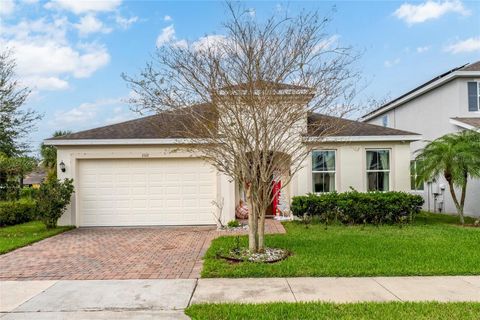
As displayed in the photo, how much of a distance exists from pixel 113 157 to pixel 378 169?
9.68 metres

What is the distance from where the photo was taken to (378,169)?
1380 cm

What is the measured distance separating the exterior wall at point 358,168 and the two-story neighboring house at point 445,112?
72 centimetres

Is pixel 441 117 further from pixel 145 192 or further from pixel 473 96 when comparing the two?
pixel 145 192

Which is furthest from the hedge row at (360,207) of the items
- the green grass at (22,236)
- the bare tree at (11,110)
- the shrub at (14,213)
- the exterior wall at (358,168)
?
the bare tree at (11,110)

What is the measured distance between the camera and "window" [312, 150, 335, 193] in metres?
13.8

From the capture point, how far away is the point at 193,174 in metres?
13.1

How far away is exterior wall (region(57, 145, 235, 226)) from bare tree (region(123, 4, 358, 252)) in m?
4.86

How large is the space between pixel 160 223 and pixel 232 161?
19.9 feet

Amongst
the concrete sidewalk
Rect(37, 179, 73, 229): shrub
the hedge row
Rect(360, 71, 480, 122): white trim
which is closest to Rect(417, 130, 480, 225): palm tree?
the hedge row

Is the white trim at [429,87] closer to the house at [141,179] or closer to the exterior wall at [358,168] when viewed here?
the exterior wall at [358,168]

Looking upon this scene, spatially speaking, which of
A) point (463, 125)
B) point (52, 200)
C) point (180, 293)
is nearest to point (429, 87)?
point (463, 125)

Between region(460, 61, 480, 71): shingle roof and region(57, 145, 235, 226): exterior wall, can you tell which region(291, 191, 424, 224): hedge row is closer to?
region(57, 145, 235, 226): exterior wall

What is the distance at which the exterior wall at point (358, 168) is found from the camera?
537 inches

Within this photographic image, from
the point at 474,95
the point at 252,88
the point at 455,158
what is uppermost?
the point at 474,95
